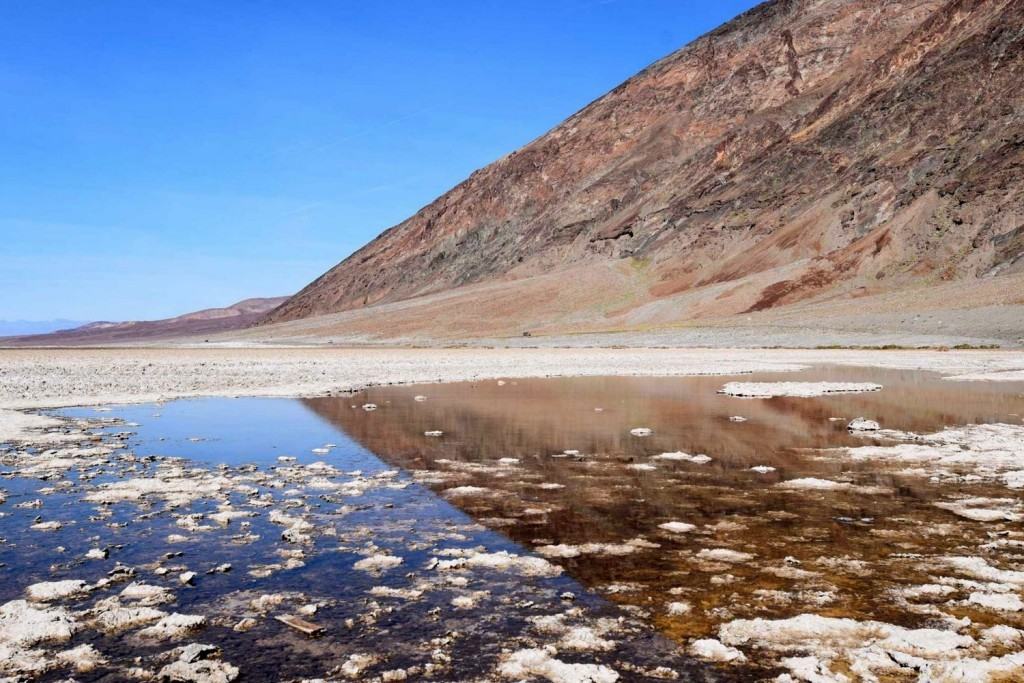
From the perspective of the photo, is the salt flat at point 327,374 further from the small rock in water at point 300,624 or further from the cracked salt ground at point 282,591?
the small rock in water at point 300,624

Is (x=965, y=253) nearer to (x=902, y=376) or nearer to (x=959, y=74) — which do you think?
(x=959, y=74)

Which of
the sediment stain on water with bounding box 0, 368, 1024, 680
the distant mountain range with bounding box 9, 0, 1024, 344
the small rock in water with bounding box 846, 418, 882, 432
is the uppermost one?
the distant mountain range with bounding box 9, 0, 1024, 344

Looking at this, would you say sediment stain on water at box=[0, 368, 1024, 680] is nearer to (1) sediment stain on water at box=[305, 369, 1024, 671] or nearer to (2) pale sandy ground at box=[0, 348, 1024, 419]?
(1) sediment stain on water at box=[305, 369, 1024, 671]

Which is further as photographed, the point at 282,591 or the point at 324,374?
the point at 324,374

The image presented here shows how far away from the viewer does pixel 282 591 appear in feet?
18.1

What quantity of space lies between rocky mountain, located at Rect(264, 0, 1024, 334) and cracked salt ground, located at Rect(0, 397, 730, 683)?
67.4 metres

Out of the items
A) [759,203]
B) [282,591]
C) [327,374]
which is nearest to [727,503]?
[282,591]

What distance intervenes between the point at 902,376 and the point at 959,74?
71607 mm

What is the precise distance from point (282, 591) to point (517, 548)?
190 cm

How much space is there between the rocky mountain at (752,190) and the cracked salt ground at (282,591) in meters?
67.4

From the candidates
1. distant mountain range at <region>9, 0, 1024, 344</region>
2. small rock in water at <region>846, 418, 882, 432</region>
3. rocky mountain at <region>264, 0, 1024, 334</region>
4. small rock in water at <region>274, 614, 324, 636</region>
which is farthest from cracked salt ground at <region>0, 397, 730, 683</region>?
rocky mountain at <region>264, 0, 1024, 334</region>

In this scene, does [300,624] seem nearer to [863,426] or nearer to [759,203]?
[863,426]

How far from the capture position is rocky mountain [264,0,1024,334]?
76312 millimetres

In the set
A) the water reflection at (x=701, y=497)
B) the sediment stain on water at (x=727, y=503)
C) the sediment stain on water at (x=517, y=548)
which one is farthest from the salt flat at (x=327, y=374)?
the sediment stain on water at (x=517, y=548)
